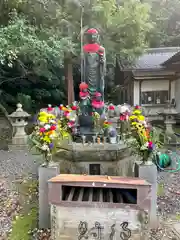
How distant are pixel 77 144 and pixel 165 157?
140 inches

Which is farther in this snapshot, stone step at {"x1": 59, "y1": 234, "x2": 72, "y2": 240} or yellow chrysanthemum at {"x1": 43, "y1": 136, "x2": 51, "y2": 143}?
yellow chrysanthemum at {"x1": 43, "y1": 136, "x2": 51, "y2": 143}

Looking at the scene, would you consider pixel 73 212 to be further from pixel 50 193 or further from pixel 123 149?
pixel 123 149

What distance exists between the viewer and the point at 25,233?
152 inches

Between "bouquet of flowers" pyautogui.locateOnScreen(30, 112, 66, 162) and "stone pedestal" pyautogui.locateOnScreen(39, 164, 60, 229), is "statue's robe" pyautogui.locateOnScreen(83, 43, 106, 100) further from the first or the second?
"stone pedestal" pyautogui.locateOnScreen(39, 164, 60, 229)

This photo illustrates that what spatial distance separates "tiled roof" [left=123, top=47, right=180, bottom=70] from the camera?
1415 centimetres

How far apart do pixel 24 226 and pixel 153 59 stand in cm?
1393

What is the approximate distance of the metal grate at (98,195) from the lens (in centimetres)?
349

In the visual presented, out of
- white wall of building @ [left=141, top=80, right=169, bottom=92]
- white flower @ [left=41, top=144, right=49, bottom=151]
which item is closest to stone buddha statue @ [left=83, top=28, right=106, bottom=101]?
white flower @ [left=41, top=144, right=49, bottom=151]

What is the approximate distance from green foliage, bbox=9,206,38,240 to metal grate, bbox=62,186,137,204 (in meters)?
0.95

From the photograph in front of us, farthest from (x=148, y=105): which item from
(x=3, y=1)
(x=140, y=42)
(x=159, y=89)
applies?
(x=3, y=1)

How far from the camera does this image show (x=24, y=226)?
4.09 meters

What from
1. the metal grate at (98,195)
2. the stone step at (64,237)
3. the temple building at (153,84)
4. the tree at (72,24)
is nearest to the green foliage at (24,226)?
the stone step at (64,237)

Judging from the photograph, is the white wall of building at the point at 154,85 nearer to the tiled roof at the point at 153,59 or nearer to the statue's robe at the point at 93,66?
the tiled roof at the point at 153,59

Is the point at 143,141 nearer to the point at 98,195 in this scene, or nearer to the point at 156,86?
the point at 98,195
